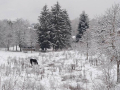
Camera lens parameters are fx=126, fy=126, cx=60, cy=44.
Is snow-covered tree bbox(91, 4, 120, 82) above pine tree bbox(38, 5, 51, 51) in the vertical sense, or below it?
below

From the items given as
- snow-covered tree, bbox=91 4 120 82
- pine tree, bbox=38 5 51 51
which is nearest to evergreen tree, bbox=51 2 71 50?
pine tree, bbox=38 5 51 51

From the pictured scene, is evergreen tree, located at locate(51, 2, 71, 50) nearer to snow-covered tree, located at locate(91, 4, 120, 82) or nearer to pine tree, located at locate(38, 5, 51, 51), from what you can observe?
pine tree, located at locate(38, 5, 51, 51)

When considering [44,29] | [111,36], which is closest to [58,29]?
[44,29]

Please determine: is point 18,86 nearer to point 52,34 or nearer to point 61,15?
point 52,34

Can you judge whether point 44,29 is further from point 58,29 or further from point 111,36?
point 111,36

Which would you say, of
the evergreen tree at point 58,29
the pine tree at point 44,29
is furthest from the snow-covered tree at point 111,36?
the pine tree at point 44,29

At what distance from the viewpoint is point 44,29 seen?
29438 millimetres

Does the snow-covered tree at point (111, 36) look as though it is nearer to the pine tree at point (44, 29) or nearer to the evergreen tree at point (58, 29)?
the evergreen tree at point (58, 29)

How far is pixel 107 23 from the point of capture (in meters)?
7.52

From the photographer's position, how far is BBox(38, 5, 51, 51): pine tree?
28922 millimetres

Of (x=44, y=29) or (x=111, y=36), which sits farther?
(x=44, y=29)

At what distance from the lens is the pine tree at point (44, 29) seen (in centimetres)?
2892

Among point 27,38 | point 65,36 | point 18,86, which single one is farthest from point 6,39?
point 18,86

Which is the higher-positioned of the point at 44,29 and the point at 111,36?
the point at 44,29
